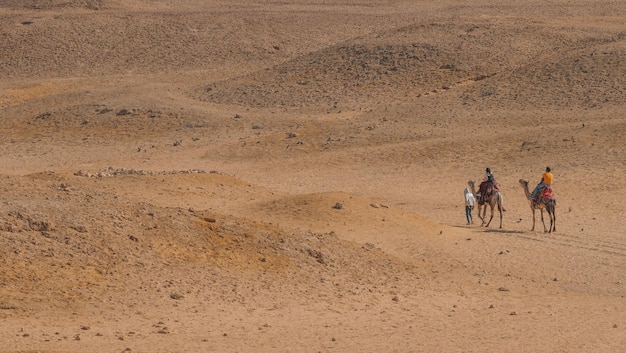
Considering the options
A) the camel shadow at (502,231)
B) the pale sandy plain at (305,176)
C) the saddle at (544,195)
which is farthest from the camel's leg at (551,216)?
the camel shadow at (502,231)

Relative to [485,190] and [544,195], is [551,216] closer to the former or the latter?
[544,195]

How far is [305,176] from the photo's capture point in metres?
32.2

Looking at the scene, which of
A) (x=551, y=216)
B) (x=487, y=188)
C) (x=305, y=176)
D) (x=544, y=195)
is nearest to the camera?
(x=544, y=195)

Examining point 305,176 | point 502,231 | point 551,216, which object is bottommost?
point 305,176

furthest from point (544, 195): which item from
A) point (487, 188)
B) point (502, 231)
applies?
point (487, 188)

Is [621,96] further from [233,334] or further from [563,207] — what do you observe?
Result: [233,334]

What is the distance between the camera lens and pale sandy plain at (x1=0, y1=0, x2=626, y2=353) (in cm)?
1559

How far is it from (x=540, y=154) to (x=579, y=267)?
1189 centimetres

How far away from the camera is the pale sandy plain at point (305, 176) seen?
15594 mm

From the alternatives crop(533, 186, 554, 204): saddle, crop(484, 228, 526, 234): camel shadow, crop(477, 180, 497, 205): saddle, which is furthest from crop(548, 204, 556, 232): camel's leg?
crop(477, 180, 497, 205): saddle

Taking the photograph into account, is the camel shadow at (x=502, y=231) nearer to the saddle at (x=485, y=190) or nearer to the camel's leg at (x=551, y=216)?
the camel's leg at (x=551, y=216)

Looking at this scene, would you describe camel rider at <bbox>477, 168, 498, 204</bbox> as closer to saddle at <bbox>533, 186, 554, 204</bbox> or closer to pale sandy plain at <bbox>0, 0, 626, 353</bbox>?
pale sandy plain at <bbox>0, 0, 626, 353</bbox>

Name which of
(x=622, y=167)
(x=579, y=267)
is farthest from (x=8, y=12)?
(x=579, y=267)

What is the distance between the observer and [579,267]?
20.7m
